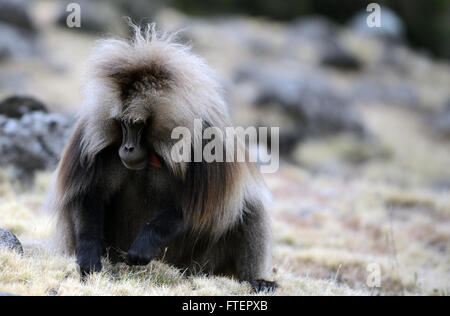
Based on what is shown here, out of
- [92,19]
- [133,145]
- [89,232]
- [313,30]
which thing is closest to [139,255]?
[89,232]

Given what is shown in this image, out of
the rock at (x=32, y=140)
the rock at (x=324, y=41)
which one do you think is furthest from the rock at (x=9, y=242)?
the rock at (x=324, y=41)

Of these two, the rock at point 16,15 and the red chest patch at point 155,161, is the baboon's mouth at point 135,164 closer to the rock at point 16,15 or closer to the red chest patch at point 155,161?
the red chest patch at point 155,161

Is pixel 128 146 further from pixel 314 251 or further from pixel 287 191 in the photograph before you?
pixel 287 191

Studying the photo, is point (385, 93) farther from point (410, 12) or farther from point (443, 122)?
point (410, 12)

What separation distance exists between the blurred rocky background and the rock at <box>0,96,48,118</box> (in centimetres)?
2

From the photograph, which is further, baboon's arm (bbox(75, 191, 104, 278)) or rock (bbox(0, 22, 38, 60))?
rock (bbox(0, 22, 38, 60))

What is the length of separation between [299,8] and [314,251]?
27.4 metres

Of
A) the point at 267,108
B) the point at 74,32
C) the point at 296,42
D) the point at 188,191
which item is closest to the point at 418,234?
the point at 188,191

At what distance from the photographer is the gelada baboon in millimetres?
4293

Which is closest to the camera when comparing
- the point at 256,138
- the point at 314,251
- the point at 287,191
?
the point at 314,251

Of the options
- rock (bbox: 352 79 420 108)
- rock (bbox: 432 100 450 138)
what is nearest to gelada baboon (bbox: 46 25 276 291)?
rock (bbox: 432 100 450 138)

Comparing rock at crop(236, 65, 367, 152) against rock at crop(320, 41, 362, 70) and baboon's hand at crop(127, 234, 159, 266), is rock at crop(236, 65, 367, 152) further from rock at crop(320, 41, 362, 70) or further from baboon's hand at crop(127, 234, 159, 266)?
baboon's hand at crop(127, 234, 159, 266)

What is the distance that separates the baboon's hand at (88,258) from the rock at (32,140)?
3651mm

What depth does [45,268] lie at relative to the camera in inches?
165
